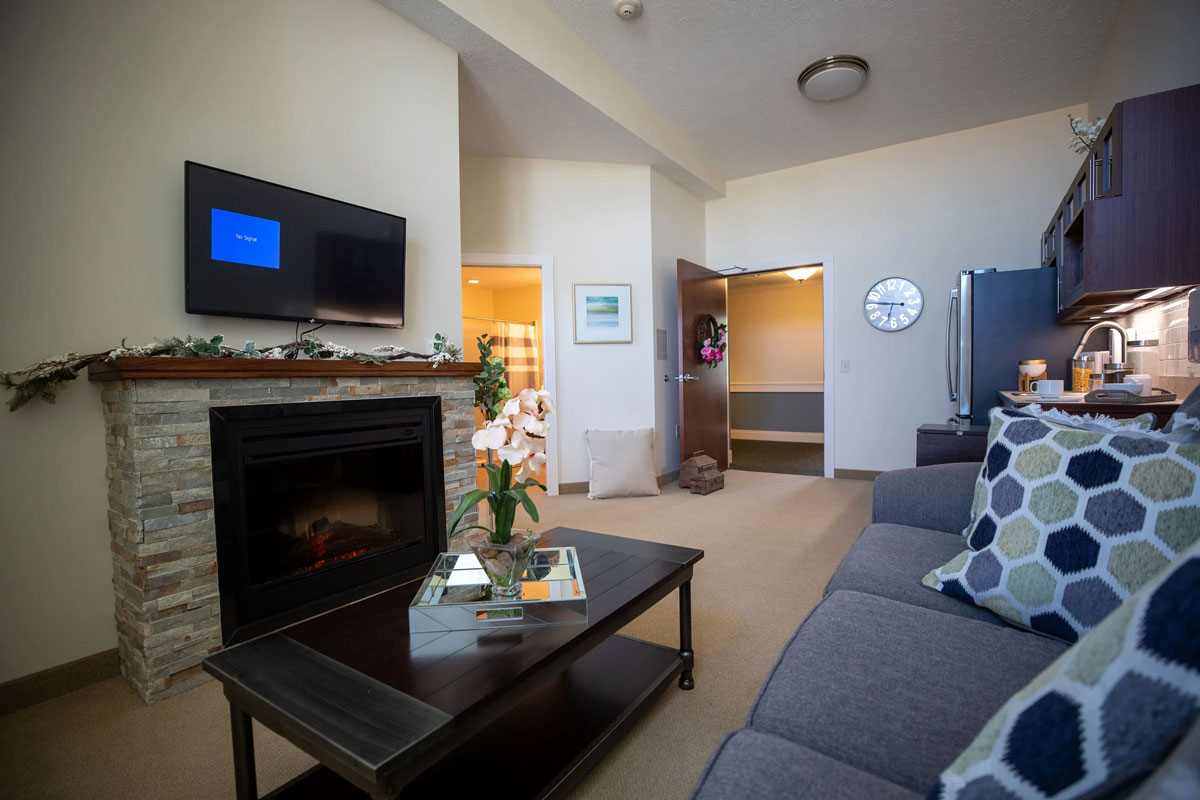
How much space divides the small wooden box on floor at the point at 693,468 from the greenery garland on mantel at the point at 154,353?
285 cm

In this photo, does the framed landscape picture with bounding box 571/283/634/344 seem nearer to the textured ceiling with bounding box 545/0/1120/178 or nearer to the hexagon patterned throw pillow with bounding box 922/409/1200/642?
the textured ceiling with bounding box 545/0/1120/178

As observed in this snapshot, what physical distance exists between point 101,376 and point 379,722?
161 cm

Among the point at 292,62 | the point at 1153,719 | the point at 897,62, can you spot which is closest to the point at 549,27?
the point at 292,62

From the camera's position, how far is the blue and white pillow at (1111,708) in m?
0.35

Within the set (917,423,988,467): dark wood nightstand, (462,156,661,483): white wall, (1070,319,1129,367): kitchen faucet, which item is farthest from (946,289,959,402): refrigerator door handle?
(462,156,661,483): white wall

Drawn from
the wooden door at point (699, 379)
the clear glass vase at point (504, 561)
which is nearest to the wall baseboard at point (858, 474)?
Result: the wooden door at point (699, 379)

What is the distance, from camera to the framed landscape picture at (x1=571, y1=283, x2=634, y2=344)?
4.60 m

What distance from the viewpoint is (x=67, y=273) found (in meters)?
1.75

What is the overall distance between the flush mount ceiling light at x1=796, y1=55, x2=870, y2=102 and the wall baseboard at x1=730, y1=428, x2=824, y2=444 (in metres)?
4.90

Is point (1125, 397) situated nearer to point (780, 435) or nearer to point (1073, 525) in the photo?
point (1073, 525)

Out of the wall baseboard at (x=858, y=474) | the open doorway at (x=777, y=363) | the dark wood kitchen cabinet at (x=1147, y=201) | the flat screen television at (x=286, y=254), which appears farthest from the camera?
the open doorway at (x=777, y=363)

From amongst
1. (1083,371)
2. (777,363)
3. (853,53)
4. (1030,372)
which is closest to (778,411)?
(777,363)

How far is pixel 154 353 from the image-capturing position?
70.8 inches

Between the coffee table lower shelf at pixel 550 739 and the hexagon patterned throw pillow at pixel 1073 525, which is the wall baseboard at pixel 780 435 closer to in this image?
the coffee table lower shelf at pixel 550 739
